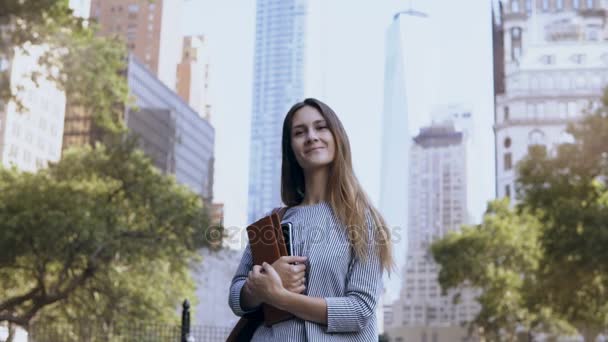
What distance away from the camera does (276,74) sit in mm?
19562

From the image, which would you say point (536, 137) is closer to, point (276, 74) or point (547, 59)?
point (547, 59)

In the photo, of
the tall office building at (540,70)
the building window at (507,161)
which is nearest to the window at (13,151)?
Result: the tall office building at (540,70)

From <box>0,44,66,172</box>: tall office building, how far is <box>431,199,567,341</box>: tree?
10.2 m

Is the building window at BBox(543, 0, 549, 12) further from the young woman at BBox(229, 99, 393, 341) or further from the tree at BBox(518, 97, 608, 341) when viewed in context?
the young woman at BBox(229, 99, 393, 341)

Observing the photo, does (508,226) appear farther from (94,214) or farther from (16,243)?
(16,243)

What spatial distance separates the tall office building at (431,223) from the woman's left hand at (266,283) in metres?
23.4

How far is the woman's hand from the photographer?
3.98 ft

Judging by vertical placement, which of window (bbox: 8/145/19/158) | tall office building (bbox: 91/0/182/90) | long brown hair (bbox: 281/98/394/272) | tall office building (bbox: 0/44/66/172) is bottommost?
long brown hair (bbox: 281/98/394/272)

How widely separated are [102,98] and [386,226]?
9988 millimetres

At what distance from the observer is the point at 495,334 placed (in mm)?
19359

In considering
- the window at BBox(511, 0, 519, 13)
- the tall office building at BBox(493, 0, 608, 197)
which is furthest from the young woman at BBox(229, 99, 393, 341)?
the window at BBox(511, 0, 519, 13)

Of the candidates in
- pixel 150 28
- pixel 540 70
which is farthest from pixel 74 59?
pixel 540 70

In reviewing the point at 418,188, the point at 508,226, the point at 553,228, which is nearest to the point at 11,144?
the point at 553,228

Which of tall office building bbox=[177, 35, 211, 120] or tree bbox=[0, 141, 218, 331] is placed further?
tall office building bbox=[177, 35, 211, 120]
